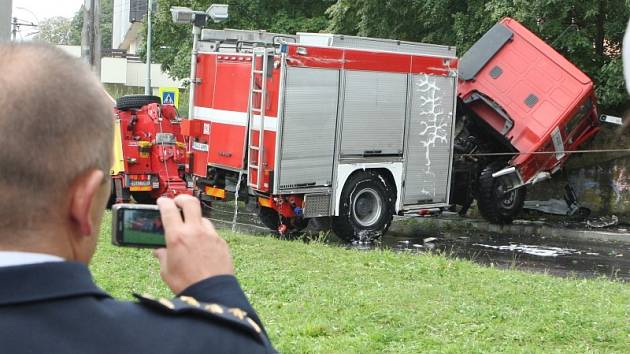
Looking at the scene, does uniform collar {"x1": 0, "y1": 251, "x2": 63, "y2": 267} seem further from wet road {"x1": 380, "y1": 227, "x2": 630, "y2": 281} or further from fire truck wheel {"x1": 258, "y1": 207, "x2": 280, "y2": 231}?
fire truck wheel {"x1": 258, "y1": 207, "x2": 280, "y2": 231}

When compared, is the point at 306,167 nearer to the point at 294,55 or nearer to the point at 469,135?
the point at 294,55

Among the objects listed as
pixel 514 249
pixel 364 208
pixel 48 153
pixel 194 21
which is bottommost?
pixel 514 249

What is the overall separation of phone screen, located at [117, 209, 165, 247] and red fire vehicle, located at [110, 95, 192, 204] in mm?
14189

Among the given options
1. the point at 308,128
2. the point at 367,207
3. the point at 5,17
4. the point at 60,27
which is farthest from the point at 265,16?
the point at 60,27

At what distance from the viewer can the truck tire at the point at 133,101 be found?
624 inches

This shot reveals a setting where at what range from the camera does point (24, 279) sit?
1361mm

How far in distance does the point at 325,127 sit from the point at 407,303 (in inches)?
260

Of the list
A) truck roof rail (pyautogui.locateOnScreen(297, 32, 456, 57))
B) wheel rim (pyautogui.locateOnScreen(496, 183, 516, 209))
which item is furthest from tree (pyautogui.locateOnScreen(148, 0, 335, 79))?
truck roof rail (pyautogui.locateOnScreen(297, 32, 456, 57))

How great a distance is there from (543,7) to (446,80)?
12.9ft

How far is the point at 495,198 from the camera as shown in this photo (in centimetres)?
1600

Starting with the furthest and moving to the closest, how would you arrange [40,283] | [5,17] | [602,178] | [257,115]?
[602,178], [257,115], [5,17], [40,283]

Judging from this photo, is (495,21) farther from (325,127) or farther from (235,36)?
(325,127)

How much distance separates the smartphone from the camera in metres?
1.63

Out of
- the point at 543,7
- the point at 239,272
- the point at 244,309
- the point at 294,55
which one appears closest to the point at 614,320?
the point at 239,272
